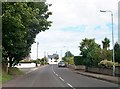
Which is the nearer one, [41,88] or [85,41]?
[41,88]

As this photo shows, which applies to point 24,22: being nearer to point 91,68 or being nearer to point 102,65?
point 102,65

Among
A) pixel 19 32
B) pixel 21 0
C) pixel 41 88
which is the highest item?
pixel 21 0

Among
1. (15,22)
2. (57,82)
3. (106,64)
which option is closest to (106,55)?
(106,64)

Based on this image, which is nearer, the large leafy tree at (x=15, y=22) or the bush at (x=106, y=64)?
the large leafy tree at (x=15, y=22)

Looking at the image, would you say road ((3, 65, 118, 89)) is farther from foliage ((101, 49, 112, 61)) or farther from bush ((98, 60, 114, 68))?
foliage ((101, 49, 112, 61))

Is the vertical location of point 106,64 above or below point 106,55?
below

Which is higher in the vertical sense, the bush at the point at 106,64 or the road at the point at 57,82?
the bush at the point at 106,64

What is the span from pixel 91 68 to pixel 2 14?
27598 millimetres

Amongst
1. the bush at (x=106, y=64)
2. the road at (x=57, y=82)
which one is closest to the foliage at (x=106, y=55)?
the bush at (x=106, y=64)

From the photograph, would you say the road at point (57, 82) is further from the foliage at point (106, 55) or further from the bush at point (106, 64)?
the foliage at point (106, 55)

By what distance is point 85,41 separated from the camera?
3017 inches

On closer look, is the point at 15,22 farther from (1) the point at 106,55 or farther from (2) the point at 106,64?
(1) the point at 106,55

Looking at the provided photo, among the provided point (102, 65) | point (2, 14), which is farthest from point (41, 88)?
point (102, 65)

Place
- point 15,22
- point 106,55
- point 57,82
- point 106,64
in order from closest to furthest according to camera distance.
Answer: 1. point 57,82
2. point 15,22
3. point 106,64
4. point 106,55
